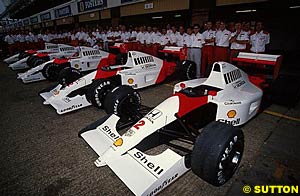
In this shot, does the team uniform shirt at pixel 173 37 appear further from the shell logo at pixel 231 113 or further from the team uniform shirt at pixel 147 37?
the shell logo at pixel 231 113

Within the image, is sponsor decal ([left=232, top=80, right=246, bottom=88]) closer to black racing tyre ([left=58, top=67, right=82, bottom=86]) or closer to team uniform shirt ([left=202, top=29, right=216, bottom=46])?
team uniform shirt ([left=202, top=29, right=216, bottom=46])

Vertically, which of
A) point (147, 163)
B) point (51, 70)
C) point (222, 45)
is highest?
point (222, 45)

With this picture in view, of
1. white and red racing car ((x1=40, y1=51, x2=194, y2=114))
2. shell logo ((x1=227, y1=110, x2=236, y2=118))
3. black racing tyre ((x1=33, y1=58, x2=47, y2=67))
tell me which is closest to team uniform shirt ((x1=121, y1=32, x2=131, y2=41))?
black racing tyre ((x1=33, y1=58, x2=47, y2=67))

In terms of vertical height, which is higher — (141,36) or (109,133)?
(141,36)

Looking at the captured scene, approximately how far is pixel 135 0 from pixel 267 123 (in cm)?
1118

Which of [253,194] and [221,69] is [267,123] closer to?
[221,69]

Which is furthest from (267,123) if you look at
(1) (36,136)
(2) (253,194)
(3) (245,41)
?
(1) (36,136)

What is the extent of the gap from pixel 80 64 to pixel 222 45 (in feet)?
17.7

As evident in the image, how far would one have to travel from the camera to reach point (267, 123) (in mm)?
3902

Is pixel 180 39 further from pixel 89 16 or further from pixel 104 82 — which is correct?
pixel 89 16

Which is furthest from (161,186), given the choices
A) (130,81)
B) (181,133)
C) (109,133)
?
(130,81)

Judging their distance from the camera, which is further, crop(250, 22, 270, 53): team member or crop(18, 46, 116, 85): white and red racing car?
crop(18, 46, 116, 85): white and red racing car

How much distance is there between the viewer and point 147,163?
2.28 meters

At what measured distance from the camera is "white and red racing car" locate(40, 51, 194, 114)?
14.3 feet
